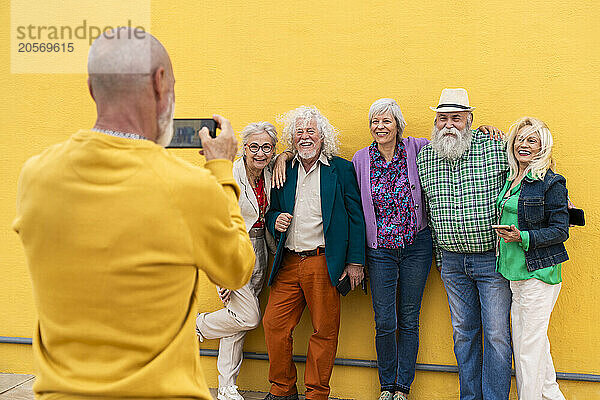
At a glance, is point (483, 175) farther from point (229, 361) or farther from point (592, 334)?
point (229, 361)

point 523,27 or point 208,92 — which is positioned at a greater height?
point 523,27

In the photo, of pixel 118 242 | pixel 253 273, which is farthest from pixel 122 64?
pixel 253 273

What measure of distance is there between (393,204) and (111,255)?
2949mm

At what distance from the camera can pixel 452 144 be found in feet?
12.8

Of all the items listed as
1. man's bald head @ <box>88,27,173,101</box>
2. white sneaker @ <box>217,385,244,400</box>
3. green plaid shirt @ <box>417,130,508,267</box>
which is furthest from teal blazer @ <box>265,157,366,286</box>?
man's bald head @ <box>88,27,173,101</box>

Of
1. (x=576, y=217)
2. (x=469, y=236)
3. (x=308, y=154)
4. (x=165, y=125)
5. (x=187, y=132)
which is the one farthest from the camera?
(x=308, y=154)

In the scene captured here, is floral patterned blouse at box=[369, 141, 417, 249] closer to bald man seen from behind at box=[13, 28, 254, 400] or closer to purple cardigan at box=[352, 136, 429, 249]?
purple cardigan at box=[352, 136, 429, 249]

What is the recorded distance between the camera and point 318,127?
165 inches

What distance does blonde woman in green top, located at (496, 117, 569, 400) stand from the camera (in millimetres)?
3604

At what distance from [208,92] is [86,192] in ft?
11.4

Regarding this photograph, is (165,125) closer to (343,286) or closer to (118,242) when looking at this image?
(118,242)

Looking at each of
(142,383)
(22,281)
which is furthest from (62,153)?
(22,281)

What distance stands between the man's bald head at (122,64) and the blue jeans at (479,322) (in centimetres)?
294

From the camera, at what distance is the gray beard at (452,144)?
153 inches
